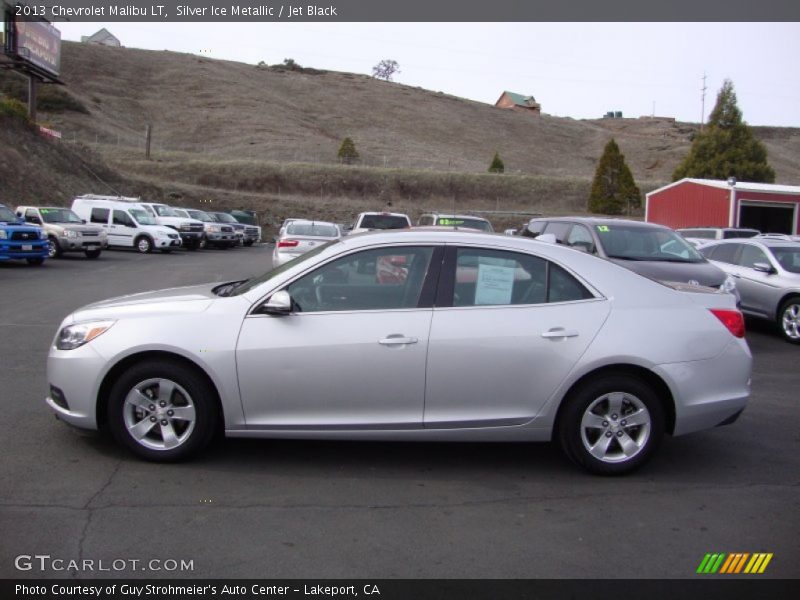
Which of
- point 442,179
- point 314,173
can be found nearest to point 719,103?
point 442,179

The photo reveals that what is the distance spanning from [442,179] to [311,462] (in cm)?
6028

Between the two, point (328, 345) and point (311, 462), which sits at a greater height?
point (328, 345)

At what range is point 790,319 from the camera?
1197 cm

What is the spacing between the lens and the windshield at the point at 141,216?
29.4 metres

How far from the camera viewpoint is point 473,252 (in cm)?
542

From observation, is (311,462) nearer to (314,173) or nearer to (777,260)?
(777,260)

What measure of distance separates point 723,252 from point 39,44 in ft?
118

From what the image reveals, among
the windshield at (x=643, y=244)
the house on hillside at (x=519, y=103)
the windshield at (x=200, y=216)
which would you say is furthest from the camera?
the house on hillside at (x=519, y=103)

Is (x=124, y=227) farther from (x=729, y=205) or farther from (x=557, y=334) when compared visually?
(x=557, y=334)

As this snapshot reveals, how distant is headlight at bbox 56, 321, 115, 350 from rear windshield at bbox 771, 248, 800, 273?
10982mm

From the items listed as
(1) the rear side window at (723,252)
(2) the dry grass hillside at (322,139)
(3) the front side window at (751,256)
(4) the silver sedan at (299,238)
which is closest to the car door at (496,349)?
(3) the front side window at (751,256)

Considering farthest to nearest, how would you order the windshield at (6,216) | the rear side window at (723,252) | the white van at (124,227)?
the white van at (124,227) < the windshield at (6,216) < the rear side window at (723,252)

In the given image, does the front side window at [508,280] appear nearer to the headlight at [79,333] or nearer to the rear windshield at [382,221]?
the headlight at [79,333]

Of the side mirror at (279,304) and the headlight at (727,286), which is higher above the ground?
the side mirror at (279,304)
